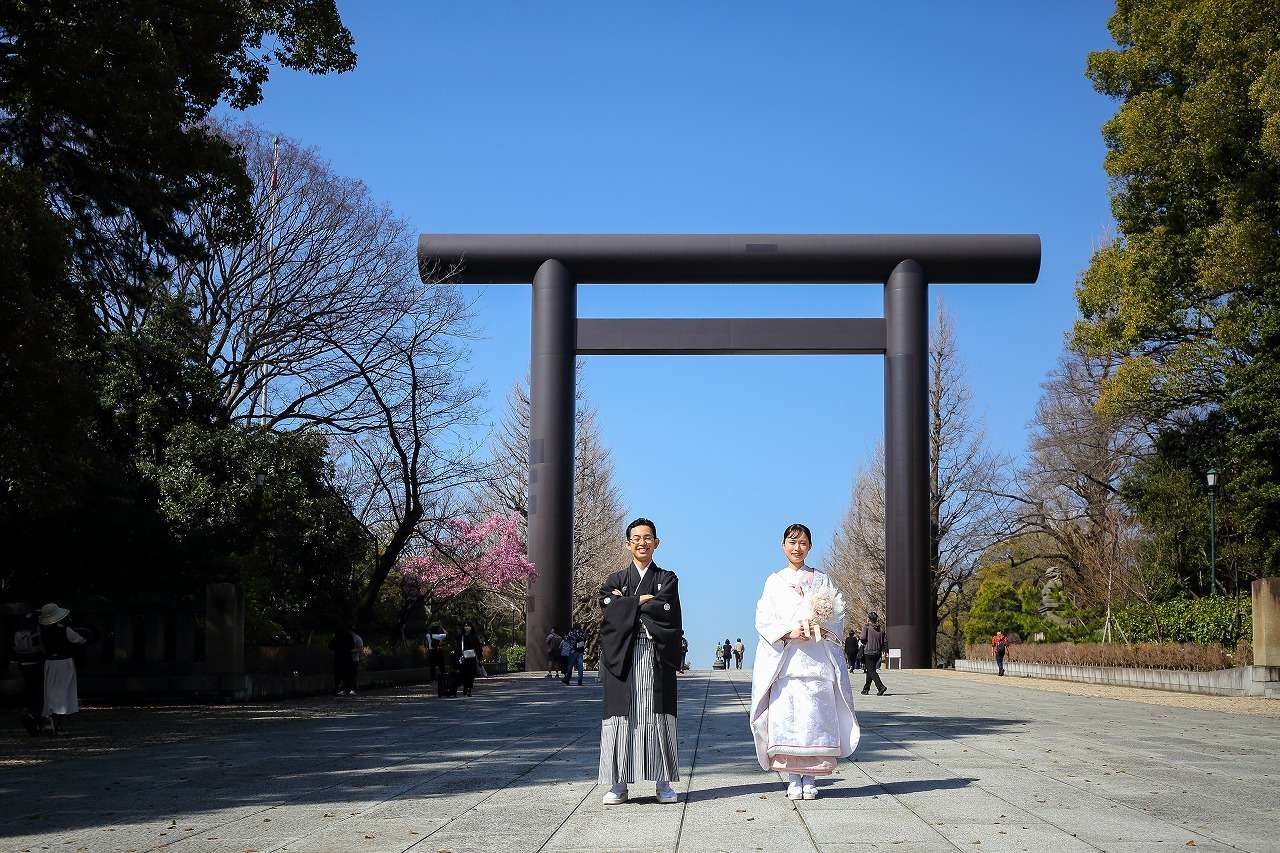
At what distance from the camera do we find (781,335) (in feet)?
108

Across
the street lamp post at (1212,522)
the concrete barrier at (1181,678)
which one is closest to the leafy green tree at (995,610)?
the concrete barrier at (1181,678)

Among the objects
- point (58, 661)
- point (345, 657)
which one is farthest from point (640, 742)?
point (345, 657)

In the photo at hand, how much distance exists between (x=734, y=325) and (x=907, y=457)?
5868mm

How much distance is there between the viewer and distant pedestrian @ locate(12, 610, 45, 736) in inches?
559

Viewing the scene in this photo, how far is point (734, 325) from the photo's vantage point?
32.9m

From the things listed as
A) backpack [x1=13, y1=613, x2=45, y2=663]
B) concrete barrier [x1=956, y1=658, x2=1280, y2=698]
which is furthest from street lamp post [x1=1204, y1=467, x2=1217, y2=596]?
backpack [x1=13, y1=613, x2=45, y2=663]

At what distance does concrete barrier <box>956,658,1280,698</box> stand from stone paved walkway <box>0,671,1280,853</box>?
6.03 meters

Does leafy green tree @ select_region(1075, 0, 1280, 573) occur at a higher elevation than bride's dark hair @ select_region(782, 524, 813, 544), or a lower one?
higher

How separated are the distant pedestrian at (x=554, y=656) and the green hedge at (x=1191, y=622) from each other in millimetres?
12866

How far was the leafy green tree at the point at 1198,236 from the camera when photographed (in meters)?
21.5

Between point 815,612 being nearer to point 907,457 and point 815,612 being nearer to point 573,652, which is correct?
point 573,652

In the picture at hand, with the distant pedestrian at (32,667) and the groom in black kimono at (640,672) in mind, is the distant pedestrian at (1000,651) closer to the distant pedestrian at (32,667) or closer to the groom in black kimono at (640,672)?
the distant pedestrian at (32,667)

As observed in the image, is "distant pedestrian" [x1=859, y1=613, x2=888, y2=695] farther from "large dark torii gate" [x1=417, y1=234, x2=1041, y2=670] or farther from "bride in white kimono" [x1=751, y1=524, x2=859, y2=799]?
"bride in white kimono" [x1=751, y1=524, x2=859, y2=799]

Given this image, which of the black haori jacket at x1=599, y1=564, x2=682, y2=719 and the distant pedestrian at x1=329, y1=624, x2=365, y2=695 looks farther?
the distant pedestrian at x1=329, y1=624, x2=365, y2=695
